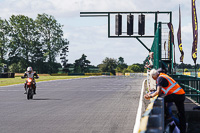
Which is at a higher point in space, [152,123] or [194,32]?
[194,32]

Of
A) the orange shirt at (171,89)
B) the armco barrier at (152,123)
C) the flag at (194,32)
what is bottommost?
the armco barrier at (152,123)

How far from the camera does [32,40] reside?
97.4 metres

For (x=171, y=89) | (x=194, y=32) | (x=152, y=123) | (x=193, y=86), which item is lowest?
→ (x=152, y=123)

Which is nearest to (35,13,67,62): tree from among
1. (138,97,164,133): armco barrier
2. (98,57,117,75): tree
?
(98,57,117,75): tree

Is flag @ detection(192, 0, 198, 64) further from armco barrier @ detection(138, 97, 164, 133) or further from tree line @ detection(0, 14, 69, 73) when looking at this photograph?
tree line @ detection(0, 14, 69, 73)

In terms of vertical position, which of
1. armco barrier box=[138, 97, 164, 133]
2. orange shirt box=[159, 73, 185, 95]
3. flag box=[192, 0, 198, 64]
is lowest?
armco barrier box=[138, 97, 164, 133]

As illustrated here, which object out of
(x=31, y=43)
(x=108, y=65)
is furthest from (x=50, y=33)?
(x=108, y=65)

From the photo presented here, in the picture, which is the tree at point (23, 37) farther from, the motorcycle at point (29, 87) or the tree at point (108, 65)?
the motorcycle at point (29, 87)

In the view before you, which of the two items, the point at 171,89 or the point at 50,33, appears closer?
the point at 171,89

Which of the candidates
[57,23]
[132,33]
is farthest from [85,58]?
[132,33]

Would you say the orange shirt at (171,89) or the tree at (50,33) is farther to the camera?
the tree at (50,33)

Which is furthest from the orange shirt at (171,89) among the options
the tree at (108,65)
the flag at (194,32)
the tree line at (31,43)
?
the tree at (108,65)

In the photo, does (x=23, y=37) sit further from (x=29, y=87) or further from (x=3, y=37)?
(x=29, y=87)

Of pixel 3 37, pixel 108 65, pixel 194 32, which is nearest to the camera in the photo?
pixel 194 32
